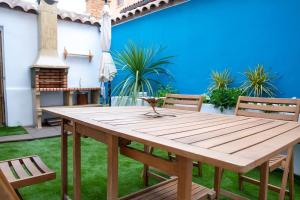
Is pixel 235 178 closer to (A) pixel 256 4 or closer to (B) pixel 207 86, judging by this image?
(B) pixel 207 86

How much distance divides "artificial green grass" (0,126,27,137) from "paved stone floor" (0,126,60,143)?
12 centimetres

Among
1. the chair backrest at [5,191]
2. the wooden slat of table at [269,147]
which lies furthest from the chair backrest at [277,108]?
the chair backrest at [5,191]

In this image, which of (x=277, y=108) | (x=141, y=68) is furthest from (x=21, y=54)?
(x=277, y=108)

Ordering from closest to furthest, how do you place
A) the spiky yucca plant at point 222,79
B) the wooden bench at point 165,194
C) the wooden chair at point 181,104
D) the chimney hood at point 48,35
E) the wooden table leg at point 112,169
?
the wooden table leg at point 112,169, the wooden bench at point 165,194, the wooden chair at point 181,104, the spiky yucca plant at point 222,79, the chimney hood at point 48,35

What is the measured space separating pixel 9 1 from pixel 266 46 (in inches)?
201

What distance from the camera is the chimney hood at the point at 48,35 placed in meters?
5.14

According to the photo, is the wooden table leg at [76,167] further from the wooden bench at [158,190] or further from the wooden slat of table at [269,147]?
the wooden slat of table at [269,147]

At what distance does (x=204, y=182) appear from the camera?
2.61 m

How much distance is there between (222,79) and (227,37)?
765 mm

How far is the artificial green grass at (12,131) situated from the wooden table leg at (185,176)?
4381 millimetres

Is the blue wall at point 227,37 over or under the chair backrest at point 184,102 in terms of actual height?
over

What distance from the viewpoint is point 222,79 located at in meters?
3.80

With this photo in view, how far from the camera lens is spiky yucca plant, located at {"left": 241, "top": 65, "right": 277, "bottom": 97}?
10.9 ft

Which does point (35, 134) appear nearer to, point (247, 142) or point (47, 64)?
point (47, 64)
